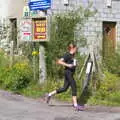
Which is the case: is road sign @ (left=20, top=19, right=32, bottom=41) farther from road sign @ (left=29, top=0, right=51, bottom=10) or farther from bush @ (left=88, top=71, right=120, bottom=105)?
bush @ (left=88, top=71, right=120, bottom=105)

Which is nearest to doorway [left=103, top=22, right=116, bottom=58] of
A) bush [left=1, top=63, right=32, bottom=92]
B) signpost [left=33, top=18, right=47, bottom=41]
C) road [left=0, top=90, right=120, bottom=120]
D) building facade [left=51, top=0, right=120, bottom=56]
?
building facade [left=51, top=0, right=120, bottom=56]

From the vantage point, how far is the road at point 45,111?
1191cm

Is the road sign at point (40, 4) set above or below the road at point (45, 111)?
above

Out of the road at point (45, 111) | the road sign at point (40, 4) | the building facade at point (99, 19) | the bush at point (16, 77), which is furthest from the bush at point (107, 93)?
the building facade at point (99, 19)

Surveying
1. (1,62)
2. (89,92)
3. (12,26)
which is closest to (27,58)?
(1,62)

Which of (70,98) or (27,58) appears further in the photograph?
(27,58)

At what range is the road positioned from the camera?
11.9 m

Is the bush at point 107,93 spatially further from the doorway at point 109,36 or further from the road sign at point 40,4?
the doorway at point 109,36

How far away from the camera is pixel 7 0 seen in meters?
24.7

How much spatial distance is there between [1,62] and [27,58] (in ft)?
4.06

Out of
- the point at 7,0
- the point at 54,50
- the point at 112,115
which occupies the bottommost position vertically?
the point at 112,115

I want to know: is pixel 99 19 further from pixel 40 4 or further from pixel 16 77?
pixel 16 77

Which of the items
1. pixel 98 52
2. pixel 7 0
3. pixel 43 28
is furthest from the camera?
pixel 7 0

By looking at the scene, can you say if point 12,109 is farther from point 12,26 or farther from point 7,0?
point 7,0
